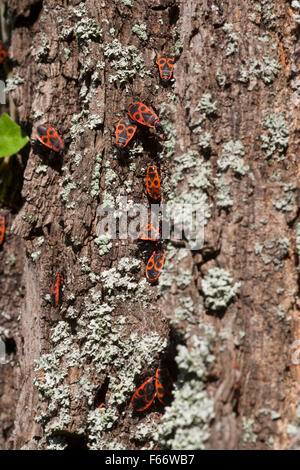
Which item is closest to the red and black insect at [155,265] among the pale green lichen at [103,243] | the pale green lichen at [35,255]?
the pale green lichen at [103,243]

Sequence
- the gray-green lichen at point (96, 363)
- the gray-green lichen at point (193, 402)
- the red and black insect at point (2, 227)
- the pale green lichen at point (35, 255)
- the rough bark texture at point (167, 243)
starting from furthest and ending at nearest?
the red and black insect at point (2, 227)
the pale green lichen at point (35, 255)
the gray-green lichen at point (96, 363)
the rough bark texture at point (167, 243)
the gray-green lichen at point (193, 402)

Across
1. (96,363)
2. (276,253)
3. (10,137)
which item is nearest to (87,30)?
(10,137)

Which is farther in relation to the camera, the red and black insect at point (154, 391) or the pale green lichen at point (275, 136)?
the red and black insect at point (154, 391)

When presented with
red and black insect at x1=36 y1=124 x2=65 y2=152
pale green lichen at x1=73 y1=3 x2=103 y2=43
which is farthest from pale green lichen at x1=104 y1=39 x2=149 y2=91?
red and black insect at x1=36 y1=124 x2=65 y2=152

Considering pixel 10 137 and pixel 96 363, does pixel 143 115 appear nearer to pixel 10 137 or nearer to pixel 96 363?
pixel 10 137

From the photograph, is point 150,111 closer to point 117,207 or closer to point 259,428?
point 117,207

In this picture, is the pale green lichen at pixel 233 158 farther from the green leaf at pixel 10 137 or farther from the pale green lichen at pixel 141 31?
the green leaf at pixel 10 137

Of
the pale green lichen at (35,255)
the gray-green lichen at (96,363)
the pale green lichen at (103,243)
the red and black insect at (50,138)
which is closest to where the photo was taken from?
the gray-green lichen at (96,363)
